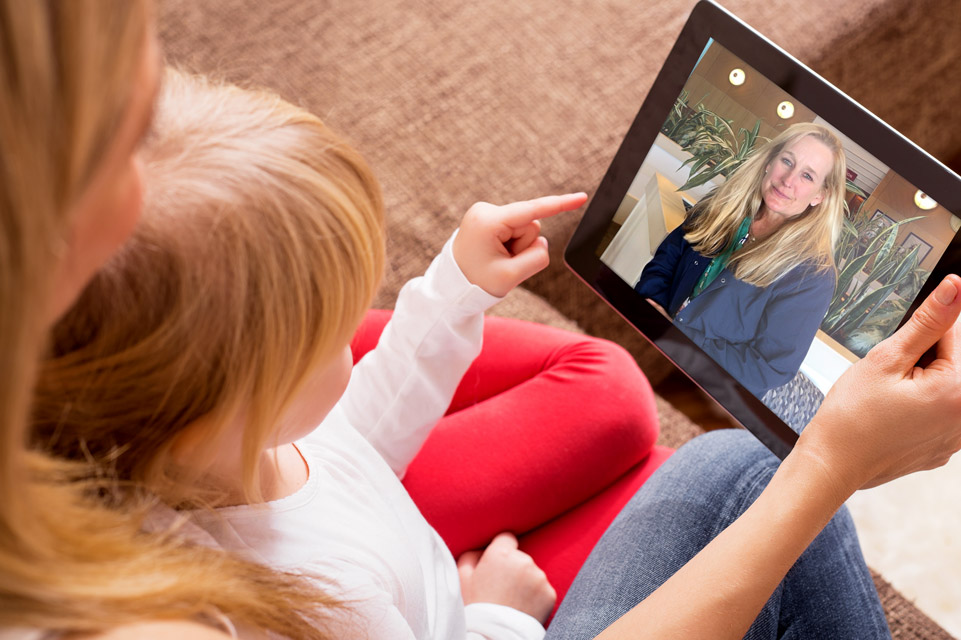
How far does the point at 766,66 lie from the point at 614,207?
0.62 feet

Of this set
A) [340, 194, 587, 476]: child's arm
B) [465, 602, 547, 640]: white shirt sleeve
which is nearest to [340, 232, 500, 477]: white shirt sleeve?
[340, 194, 587, 476]: child's arm

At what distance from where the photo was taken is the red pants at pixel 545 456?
753 millimetres

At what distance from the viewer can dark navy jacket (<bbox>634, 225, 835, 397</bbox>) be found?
635 mm

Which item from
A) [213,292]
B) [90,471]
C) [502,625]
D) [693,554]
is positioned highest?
[213,292]

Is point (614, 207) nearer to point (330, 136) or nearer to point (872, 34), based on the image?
point (330, 136)

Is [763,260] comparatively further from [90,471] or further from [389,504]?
[90,471]

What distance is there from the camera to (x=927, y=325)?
52 cm

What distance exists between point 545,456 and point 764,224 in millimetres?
302

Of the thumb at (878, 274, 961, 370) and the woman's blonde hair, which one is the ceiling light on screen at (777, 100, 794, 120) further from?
the thumb at (878, 274, 961, 370)

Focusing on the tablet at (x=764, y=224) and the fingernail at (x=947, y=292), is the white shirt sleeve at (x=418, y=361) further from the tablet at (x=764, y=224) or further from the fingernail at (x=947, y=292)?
the fingernail at (x=947, y=292)

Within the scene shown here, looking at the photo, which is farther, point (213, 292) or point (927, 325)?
point (927, 325)

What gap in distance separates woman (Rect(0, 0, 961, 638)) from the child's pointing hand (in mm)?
268

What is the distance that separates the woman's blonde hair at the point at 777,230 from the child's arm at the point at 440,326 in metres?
0.12

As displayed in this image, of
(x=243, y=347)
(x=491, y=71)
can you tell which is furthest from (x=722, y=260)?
(x=491, y=71)
